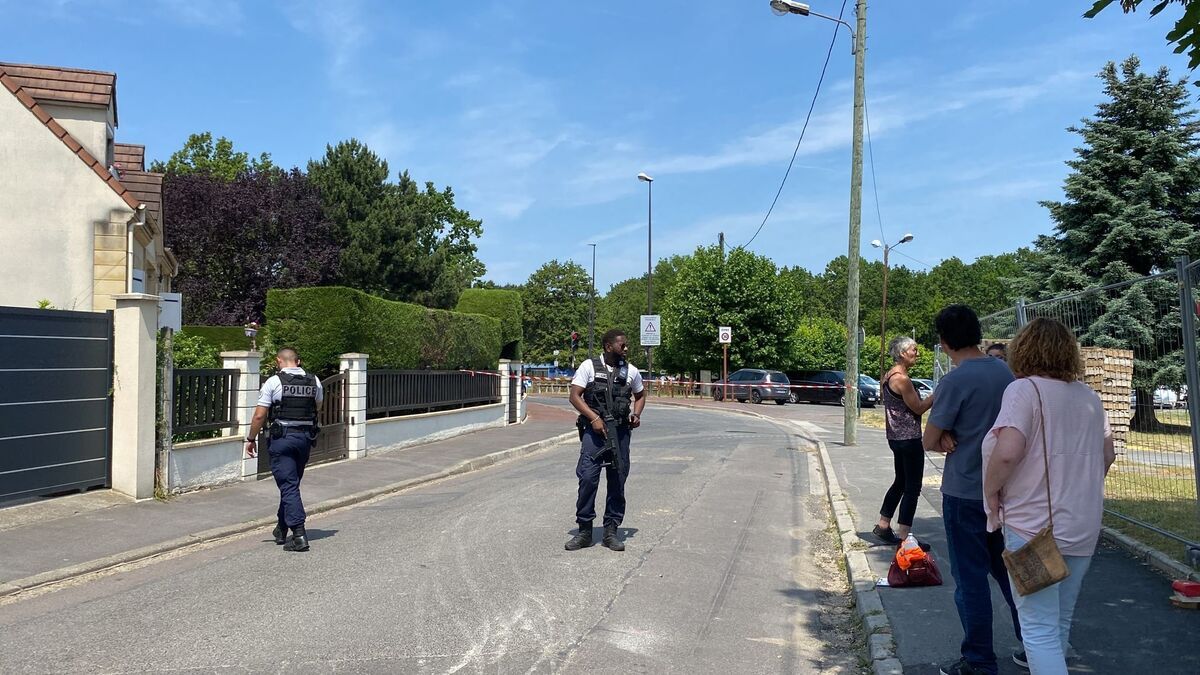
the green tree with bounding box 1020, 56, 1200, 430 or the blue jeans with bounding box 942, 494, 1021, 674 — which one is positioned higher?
the green tree with bounding box 1020, 56, 1200, 430

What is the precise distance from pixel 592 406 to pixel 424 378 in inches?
432

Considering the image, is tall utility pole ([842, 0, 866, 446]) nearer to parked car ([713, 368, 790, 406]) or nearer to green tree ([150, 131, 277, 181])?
parked car ([713, 368, 790, 406])

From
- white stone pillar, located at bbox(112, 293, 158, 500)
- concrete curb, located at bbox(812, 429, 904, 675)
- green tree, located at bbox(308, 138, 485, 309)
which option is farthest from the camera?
green tree, located at bbox(308, 138, 485, 309)

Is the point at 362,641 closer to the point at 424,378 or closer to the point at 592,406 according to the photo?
the point at 592,406

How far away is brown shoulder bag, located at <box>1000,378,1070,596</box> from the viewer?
3.56 metres

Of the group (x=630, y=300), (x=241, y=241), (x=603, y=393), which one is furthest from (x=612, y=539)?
(x=630, y=300)

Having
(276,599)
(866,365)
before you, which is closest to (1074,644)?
(276,599)

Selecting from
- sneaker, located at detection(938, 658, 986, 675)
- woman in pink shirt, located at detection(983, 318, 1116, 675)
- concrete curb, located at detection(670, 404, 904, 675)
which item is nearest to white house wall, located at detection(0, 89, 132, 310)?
concrete curb, located at detection(670, 404, 904, 675)

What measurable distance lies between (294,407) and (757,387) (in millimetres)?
31693

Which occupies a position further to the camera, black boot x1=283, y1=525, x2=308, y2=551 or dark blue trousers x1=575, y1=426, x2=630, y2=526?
black boot x1=283, y1=525, x2=308, y2=551

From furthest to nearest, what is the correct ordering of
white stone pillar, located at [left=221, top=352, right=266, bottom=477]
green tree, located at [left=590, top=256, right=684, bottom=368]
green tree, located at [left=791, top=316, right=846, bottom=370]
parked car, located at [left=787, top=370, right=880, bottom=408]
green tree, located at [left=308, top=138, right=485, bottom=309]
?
1. green tree, located at [left=590, top=256, right=684, bottom=368]
2. green tree, located at [left=791, top=316, right=846, bottom=370]
3. green tree, located at [left=308, top=138, right=485, bottom=309]
4. parked car, located at [left=787, top=370, right=880, bottom=408]
5. white stone pillar, located at [left=221, top=352, right=266, bottom=477]

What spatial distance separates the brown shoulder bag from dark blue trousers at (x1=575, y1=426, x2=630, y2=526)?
407 cm

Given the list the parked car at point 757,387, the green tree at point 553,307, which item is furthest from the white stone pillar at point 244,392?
the green tree at point 553,307

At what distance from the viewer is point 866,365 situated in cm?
6038
